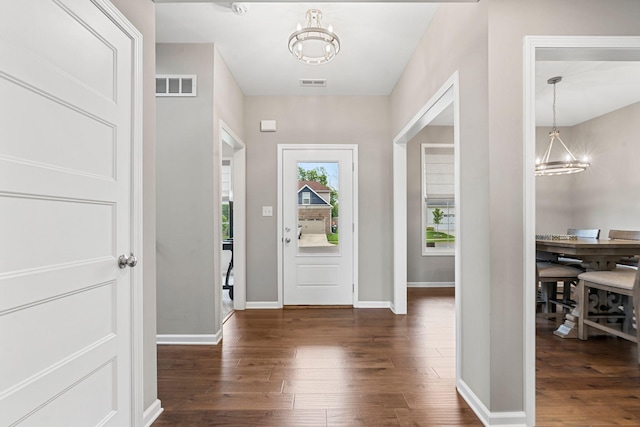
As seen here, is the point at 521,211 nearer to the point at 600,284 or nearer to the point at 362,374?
the point at 362,374

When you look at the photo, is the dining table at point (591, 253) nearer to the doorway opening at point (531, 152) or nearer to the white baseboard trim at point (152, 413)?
the doorway opening at point (531, 152)

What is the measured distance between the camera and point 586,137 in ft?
18.2

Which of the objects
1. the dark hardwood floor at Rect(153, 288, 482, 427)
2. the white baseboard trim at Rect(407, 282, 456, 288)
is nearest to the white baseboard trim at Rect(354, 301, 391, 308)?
the dark hardwood floor at Rect(153, 288, 482, 427)

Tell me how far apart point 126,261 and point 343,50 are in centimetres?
254

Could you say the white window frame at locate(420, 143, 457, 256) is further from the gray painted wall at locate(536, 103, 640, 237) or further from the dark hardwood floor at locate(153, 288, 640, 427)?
the dark hardwood floor at locate(153, 288, 640, 427)

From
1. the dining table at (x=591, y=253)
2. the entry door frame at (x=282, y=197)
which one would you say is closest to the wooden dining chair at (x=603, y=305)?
the dining table at (x=591, y=253)

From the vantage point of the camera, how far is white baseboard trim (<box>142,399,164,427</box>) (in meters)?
1.76

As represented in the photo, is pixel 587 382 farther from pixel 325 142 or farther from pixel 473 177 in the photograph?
pixel 325 142

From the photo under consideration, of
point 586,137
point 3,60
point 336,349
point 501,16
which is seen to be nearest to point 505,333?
point 336,349

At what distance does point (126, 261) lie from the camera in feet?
5.12

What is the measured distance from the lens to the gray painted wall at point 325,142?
4.12m

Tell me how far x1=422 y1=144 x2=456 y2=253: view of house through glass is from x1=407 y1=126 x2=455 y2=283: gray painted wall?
0.10 metres

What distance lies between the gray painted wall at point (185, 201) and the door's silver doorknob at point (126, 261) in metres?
1.36

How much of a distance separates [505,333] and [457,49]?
171 centimetres
